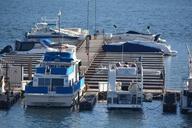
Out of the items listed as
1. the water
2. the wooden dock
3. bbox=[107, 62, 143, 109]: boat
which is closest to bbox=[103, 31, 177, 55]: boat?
the water

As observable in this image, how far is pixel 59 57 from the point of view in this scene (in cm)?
7038

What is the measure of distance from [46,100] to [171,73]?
2027cm

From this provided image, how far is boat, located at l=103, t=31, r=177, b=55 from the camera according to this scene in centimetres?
9369

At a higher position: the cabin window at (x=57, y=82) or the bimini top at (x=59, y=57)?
the bimini top at (x=59, y=57)

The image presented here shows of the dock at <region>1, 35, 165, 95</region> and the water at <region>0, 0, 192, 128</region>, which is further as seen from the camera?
the dock at <region>1, 35, 165, 95</region>

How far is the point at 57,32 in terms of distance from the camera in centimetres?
10194

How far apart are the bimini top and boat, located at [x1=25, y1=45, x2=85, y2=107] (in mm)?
157

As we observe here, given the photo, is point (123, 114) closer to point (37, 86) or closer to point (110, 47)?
point (37, 86)

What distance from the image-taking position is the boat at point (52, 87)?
2680 inches

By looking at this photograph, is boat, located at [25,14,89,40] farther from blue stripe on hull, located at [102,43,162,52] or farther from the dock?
blue stripe on hull, located at [102,43,162,52]

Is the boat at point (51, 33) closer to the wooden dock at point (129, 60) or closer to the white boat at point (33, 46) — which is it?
the white boat at point (33, 46)

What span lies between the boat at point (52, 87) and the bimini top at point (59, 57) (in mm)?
157

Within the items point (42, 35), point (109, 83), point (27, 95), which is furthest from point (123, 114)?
point (42, 35)

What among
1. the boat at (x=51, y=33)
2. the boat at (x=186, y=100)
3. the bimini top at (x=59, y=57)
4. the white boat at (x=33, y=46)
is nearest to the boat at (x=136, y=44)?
the boat at (x=51, y=33)
